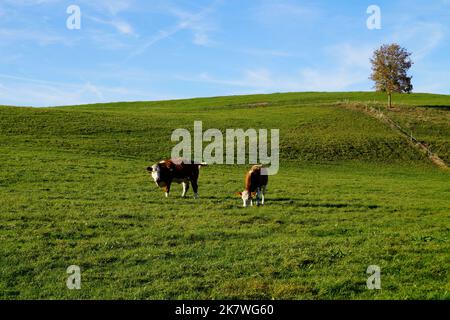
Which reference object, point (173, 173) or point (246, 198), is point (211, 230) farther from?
point (173, 173)

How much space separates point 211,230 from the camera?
1716 cm

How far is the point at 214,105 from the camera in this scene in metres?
104

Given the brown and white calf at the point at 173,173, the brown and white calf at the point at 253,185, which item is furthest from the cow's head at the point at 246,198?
the brown and white calf at the point at 173,173

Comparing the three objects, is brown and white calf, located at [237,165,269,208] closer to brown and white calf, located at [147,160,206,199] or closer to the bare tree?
brown and white calf, located at [147,160,206,199]

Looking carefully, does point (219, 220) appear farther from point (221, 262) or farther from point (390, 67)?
point (390, 67)

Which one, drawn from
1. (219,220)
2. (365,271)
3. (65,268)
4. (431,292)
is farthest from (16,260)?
(431,292)

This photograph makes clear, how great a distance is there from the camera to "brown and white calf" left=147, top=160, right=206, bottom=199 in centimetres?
2491

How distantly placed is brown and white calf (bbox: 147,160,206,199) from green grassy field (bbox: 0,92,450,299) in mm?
742

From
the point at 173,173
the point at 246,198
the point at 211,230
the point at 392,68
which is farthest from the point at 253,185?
the point at 392,68

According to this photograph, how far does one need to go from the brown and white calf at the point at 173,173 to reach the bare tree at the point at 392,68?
199 feet

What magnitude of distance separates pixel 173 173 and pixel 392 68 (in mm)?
62640

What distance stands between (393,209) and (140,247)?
13.7 metres

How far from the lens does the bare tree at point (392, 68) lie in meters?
77.1

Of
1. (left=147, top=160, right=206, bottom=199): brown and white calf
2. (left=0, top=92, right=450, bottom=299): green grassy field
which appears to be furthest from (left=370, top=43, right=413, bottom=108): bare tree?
(left=147, top=160, right=206, bottom=199): brown and white calf
